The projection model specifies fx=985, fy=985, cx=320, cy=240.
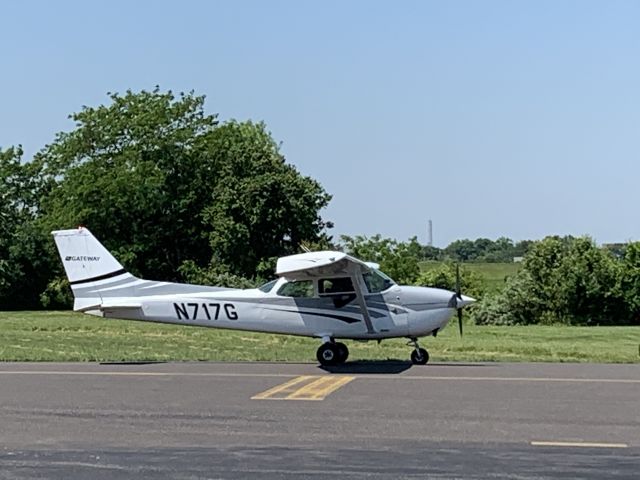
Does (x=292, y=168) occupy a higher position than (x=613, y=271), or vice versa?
(x=292, y=168)

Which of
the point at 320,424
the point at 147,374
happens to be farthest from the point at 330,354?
the point at 320,424

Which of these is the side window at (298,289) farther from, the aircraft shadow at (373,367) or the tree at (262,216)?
the tree at (262,216)

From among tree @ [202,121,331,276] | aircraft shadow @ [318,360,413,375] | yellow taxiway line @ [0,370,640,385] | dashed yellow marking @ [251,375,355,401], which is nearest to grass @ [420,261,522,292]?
tree @ [202,121,331,276]

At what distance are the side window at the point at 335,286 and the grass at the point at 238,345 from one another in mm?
2225

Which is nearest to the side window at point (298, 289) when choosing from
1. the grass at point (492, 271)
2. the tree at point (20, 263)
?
the grass at point (492, 271)

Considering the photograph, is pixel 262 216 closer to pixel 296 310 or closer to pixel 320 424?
pixel 296 310

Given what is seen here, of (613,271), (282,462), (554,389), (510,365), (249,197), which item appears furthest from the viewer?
(249,197)

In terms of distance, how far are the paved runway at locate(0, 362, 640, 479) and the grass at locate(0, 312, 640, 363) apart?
4.36 metres

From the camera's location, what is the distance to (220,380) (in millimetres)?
15641

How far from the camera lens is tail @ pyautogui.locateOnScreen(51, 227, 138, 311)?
1948 centimetres

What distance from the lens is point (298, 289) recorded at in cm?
1914

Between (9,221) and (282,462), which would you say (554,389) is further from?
(9,221)

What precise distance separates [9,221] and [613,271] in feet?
123

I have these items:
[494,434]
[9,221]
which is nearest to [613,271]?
[9,221]
